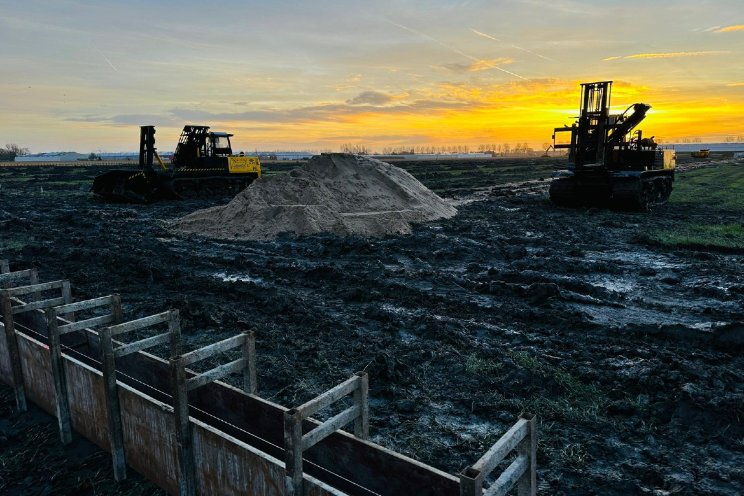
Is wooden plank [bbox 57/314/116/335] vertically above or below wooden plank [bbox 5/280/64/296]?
below

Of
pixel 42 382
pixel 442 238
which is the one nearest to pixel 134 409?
pixel 42 382

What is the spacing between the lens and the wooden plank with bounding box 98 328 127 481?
13.7 feet

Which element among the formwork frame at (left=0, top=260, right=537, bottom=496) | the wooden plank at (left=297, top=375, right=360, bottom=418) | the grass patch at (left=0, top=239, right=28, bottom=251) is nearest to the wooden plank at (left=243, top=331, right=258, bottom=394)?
the formwork frame at (left=0, top=260, right=537, bottom=496)

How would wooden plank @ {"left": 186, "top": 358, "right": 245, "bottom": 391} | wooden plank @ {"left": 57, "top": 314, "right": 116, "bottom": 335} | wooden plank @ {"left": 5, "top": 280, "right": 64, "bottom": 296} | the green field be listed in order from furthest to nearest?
1. the green field
2. wooden plank @ {"left": 5, "top": 280, "right": 64, "bottom": 296}
3. wooden plank @ {"left": 57, "top": 314, "right": 116, "bottom": 335}
4. wooden plank @ {"left": 186, "top": 358, "right": 245, "bottom": 391}

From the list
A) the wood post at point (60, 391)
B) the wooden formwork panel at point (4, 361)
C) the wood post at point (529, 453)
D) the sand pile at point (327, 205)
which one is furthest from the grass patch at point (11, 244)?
the wood post at point (529, 453)

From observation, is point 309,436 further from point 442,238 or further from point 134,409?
point 442,238

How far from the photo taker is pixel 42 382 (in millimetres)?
5078

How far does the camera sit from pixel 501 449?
281cm

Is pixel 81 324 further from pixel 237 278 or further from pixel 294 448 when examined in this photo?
pixel 237 278

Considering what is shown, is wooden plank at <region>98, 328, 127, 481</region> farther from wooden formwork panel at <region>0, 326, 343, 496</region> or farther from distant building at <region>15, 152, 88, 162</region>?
distant building at <region>15, 152, 88, 162</region>

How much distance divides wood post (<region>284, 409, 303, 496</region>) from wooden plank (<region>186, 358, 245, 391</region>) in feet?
3.69

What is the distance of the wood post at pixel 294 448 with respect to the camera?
3059 mm

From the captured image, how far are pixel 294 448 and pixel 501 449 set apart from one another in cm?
120

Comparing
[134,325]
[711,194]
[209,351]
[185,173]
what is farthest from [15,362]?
[711,194]
